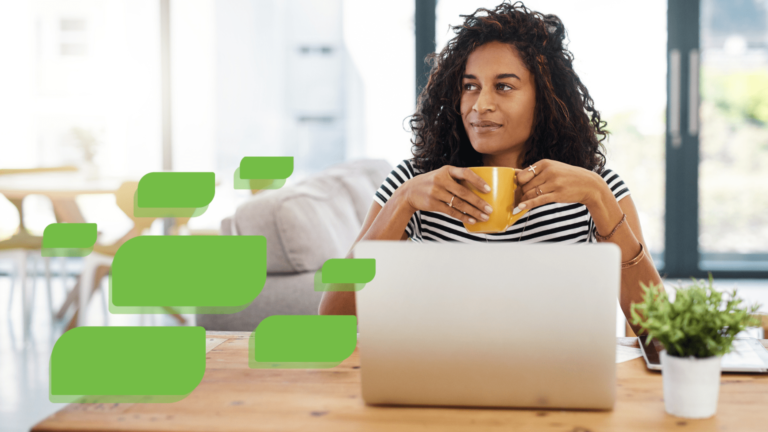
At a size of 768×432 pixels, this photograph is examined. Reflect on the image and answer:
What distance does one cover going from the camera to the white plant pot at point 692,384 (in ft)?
2.02

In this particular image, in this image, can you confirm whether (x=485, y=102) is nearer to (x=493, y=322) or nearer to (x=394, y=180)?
(x=394, y=180)

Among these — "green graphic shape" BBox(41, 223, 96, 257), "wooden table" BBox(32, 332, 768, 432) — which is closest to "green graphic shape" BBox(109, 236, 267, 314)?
"green graphic shape" BBox(41, 223, 96, 257)

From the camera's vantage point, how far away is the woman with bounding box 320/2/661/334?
1.25m

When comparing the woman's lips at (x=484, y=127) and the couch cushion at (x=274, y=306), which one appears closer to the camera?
the woman's lips at (x=484, y=127)

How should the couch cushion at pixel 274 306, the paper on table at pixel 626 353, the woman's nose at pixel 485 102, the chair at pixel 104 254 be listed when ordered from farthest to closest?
the chair at pixel 104 254
the couch cushion at pixel 274 306
the woman's nose at pixel 485 102
the paper on table at pixel 626 353

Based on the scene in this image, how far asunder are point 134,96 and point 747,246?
4.61 meters

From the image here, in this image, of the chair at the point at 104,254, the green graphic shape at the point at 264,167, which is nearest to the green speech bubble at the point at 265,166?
the green graphic shape at the point at 264,167

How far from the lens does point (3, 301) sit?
380 cm

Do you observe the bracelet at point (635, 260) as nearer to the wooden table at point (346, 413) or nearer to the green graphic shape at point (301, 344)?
the wooden table at point (346, 413)

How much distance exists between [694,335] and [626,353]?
0.28 meters

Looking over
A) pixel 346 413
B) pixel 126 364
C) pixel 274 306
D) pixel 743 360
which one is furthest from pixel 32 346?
pixel 743 360

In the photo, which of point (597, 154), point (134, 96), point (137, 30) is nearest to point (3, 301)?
point (134, 96)

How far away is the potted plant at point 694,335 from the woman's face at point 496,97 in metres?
0.66

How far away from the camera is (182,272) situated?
0.90 meters
